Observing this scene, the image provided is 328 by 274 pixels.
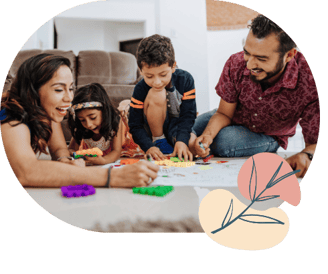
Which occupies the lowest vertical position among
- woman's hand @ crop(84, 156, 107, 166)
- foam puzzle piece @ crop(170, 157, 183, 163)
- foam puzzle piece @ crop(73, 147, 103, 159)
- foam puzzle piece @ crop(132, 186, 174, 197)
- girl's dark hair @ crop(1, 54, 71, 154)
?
foam puzzle piece @ crop(132, 186, 174, 197)

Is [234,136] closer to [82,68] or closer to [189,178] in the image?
[189,178]

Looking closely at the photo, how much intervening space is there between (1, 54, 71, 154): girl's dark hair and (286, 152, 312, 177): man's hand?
A: 76 centimetres

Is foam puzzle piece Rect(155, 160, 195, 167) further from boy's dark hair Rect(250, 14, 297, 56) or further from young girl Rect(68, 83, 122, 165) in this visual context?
boy's dark hair Rect(250, 14, 297, 56)

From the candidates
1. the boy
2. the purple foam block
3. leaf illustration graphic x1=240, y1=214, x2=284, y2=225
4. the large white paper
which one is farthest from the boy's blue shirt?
leaf illustration graphic x1=240, y1=214, x2=284, y2=225

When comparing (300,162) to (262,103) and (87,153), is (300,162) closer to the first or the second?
(262,103)

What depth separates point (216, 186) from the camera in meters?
0.89

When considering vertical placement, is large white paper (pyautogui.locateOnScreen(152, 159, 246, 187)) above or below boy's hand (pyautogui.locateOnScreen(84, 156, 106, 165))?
below

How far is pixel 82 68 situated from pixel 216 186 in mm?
547

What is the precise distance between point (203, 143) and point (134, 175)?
28cm

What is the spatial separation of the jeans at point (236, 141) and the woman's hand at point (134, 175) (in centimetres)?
22

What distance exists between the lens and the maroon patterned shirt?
0.94m

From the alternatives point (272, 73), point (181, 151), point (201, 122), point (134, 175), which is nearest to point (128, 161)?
point (134, 175)

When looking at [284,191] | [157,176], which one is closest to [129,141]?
[157,176]

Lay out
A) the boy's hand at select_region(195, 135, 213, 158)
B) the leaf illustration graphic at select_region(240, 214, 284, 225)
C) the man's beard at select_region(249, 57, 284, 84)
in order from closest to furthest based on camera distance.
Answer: the leaf illustration graphic at select_region(240, 214, 284, 225) → the man's beard at select_region(249, 57, 284, 84) → the boy's hand at select_region(195, 135, 213, 158)
